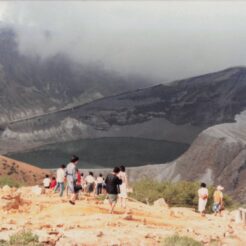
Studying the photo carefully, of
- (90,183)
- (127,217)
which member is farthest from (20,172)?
(127,217)

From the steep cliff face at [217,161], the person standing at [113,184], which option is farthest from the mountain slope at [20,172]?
the person standing at [113,184]

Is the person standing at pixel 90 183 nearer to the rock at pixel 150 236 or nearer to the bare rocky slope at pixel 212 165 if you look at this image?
the rock at pixel 150 236

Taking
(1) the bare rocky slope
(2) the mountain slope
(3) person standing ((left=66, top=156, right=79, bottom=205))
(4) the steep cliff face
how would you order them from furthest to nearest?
1. (1) the bare rocky slope
2. (4) the steep cliff face
3. (2) the mountain slope
4. (3) person standing ((left=66, top=156, right=79, bottom=205))

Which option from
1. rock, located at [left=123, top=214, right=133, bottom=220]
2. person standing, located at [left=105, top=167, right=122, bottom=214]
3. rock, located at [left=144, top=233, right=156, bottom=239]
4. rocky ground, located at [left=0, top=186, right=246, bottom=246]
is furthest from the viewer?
person standing, located at [left=105, top=167, right=122, bottom=214]

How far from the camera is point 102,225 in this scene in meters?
21.5

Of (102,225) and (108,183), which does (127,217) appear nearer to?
(108,183)

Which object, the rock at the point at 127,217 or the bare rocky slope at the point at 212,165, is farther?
the bare rocky slope at the point at 212,165

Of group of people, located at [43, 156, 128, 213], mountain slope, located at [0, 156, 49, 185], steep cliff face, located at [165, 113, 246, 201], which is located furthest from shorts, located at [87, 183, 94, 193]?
steep cliff face, located at [165, 113, 246, 201]

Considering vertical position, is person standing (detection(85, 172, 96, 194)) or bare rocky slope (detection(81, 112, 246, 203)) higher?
bare rocky slope (detection(81, 112, 246, 203))

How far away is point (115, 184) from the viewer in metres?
24.3

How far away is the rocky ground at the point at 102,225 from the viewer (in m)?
19.0

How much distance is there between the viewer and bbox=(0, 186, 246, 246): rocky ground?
19.0 metres

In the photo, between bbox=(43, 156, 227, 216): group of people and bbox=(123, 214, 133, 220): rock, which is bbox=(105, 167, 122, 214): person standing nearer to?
bbox=(43, 156, 227, 216): group of people

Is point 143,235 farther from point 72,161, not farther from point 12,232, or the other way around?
point 72,161
